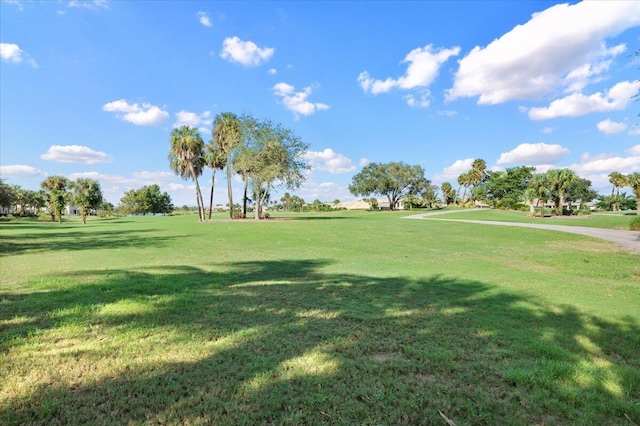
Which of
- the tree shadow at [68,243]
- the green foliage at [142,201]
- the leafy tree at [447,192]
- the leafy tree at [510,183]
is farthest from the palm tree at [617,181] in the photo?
the green foliage at [142,201]

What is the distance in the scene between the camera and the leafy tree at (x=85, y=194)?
5217cm

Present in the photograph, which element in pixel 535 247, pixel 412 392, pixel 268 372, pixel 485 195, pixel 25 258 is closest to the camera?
pixel 412 392

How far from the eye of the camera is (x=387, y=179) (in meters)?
82.8

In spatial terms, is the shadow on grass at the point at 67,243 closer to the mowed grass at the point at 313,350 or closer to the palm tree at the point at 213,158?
the mowed grass at the point at 313,350

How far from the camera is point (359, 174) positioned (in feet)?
282

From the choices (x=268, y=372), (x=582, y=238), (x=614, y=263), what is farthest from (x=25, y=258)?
(x=582, y=238)

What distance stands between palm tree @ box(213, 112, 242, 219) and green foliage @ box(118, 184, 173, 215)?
66.8 meters

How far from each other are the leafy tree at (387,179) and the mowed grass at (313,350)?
75.8m

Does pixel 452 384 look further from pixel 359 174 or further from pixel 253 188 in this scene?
pixel 359 174

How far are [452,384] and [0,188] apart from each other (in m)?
71.2

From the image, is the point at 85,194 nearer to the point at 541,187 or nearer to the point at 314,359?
the point at 314,359

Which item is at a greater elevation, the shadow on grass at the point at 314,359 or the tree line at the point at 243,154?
the tree line at the point at 243,154

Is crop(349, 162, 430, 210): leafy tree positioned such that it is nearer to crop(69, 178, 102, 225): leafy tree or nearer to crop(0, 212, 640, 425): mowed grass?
→ crop(69, 178, 102, 225): leafy tree

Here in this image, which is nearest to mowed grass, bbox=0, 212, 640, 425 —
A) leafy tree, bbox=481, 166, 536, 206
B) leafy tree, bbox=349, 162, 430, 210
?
leafy tree, bbox=349, 162, 430, 210
